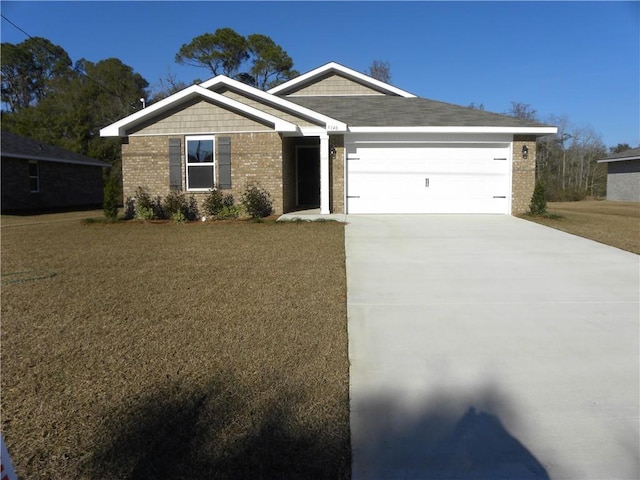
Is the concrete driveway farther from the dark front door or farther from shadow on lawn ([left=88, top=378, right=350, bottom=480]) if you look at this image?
the dark front door

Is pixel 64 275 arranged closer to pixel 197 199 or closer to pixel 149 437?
pixel 149 437

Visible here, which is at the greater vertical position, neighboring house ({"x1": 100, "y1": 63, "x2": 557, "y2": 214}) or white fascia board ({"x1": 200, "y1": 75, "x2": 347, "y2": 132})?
white fascia board ({"x1": 200, "y1": 75, "x2": 347, "y2": 132})

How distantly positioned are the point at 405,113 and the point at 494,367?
1390 centimetres

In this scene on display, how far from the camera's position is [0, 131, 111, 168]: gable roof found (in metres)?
23.4

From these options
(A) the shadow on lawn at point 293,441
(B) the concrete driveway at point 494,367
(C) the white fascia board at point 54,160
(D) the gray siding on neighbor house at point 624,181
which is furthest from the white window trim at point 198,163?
(D) the gray siding on neighbor house at point 624,181

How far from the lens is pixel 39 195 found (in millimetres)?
25844

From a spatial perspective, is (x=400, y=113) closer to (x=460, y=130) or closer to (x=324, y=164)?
(x=460, y=130)

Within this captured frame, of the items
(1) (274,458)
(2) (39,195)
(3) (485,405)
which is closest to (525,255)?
(3) (485,405)

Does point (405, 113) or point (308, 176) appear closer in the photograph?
point (405, 113)

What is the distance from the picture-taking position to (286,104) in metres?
15.6

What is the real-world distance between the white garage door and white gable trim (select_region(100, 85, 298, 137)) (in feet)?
7.85

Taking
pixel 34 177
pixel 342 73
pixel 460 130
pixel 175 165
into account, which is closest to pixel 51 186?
pixel 34 177

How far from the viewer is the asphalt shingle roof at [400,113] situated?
15812mm

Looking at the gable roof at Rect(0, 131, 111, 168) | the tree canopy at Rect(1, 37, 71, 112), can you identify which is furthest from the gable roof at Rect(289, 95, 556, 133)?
the tree canopy at Rect(1, 37, 71, 112)
